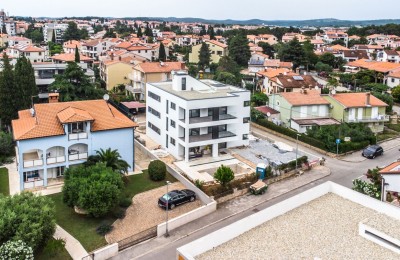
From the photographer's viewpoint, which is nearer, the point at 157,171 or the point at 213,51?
the point at 157,171

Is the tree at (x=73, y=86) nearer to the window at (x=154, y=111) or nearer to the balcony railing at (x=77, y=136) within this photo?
the window at (x=154, y=111)

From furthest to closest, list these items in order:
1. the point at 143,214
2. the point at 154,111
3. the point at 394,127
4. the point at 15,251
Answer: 1. the point at 394,127
2. the point at 154,111
3. the point at 143,214
4. the point at 15,251

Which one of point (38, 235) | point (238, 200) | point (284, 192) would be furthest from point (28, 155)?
point (284, 192)

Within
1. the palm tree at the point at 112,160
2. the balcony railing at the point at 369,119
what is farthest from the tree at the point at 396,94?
the palm tree at the point at 112,160

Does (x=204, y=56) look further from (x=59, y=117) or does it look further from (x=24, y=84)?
(x=59, y=117)

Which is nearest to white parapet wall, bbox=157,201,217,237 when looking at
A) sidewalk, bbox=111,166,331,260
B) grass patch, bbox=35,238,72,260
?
sidewalk, bbox=111,166,331,260

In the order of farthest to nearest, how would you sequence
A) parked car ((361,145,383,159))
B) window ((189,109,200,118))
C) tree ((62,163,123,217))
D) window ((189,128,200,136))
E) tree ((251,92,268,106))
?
1. tree ((251,92,268,106))
2. parked car ((361,145,383,159))
3. window ((189,128,200,136))
4. window ((189,109,200,118))
5. tree ((62,163,123,217))

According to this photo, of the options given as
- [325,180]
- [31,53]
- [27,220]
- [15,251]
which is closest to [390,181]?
[325,180]

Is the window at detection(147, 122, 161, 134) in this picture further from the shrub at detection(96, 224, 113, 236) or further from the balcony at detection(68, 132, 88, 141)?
the shrub at detection(96, 224, 113, 236)
